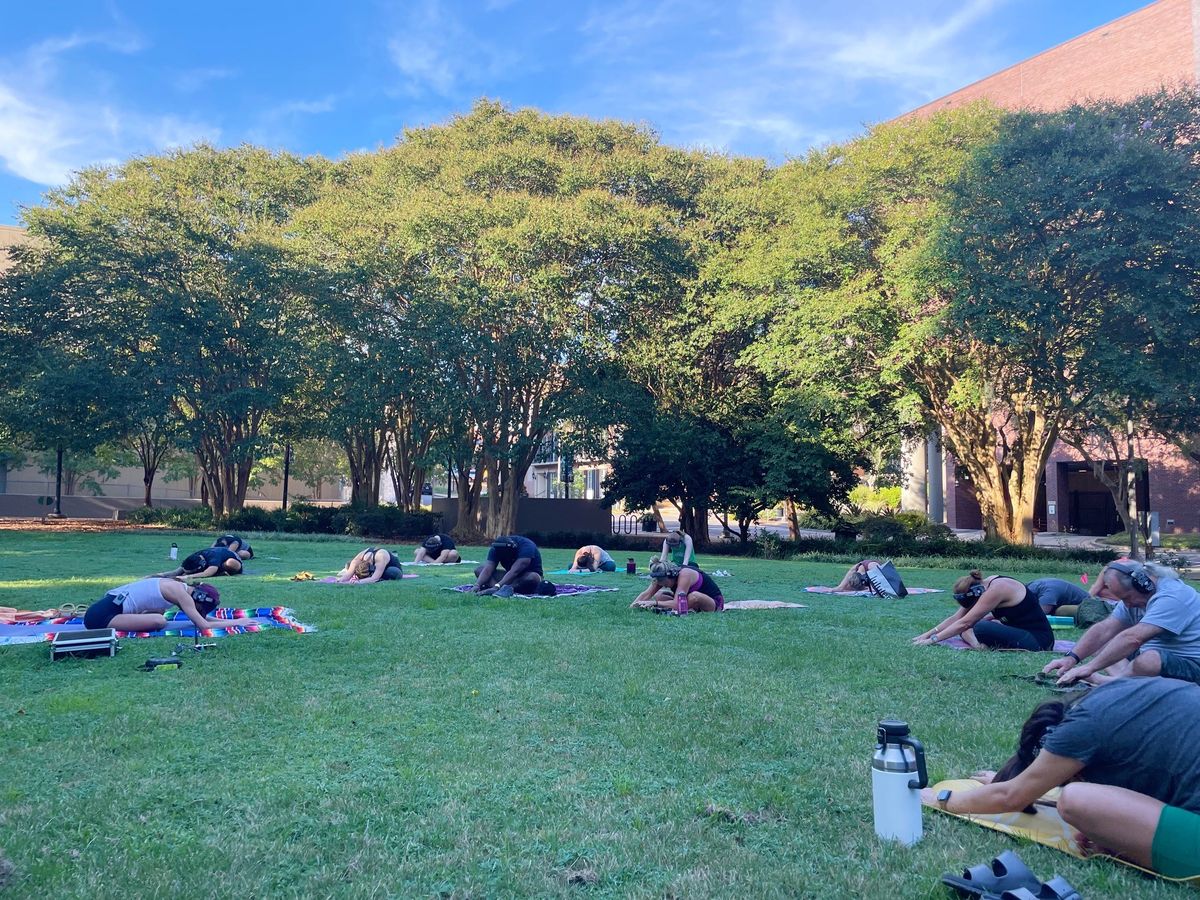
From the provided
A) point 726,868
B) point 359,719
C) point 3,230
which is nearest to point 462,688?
point 359,719

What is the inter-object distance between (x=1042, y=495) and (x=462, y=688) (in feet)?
167

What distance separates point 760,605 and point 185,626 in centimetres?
753

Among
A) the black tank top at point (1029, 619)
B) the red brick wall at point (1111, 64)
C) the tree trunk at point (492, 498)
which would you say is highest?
the red brick wall at point (1111, 64)

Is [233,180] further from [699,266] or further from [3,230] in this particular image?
[3,230]

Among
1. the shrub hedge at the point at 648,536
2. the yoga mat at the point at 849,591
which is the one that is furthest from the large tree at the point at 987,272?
the yoga mat at the point at 849,591

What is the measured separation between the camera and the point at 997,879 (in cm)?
319

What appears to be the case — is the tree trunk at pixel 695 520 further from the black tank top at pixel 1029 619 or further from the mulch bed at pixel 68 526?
the black tank top at pixel 1029 619

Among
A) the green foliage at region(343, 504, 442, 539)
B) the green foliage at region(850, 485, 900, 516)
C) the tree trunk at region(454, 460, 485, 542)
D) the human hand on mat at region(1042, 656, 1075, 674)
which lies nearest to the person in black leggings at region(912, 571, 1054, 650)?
the human hand on mat at region(1042, 656, 1075, 674)

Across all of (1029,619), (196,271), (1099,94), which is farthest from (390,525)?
(1099,94)

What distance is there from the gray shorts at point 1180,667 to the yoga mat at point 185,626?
25.7ft

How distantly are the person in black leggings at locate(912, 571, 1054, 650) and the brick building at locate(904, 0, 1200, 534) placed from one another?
29.8 meters

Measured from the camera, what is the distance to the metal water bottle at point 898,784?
3.86m

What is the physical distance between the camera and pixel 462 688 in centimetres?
691

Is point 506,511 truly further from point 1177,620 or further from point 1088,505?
point 1088,505
